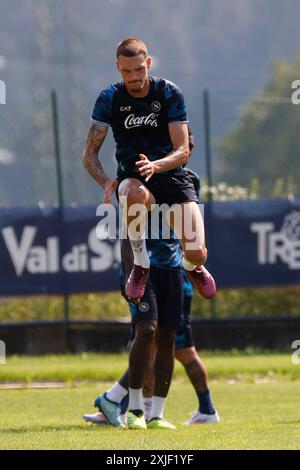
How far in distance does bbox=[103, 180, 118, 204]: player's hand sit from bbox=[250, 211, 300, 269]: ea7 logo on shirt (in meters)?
8.58

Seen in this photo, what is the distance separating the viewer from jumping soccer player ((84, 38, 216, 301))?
11672 mm

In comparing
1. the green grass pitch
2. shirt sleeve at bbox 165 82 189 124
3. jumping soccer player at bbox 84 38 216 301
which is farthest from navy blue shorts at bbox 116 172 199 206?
the green grass pitch

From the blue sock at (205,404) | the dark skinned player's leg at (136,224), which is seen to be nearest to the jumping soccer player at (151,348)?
the blue sock at (205,404)

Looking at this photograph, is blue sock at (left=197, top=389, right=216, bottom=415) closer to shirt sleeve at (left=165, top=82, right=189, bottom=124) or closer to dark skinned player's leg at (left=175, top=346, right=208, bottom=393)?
dark skinned player's leg at (left=175, top=346, right=208, bottom=393)

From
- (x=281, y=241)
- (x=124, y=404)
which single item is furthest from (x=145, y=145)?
(x=281, y=241)

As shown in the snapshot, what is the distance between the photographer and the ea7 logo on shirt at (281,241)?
20.2 m

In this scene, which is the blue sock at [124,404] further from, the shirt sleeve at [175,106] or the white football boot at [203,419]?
the shirt sleeve at [175,106]

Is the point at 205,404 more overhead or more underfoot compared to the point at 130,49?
more underfoot

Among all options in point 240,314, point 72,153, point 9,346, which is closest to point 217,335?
point 240,314

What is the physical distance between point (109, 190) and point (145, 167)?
0.48 metres

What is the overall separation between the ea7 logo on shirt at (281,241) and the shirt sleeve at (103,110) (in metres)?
8.52

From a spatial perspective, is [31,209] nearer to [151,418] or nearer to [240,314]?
[240,314]

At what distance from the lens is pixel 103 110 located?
39.0ft

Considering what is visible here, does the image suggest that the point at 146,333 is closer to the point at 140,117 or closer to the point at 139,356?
the point at 139,356
